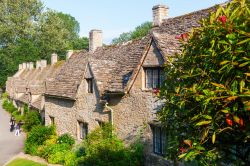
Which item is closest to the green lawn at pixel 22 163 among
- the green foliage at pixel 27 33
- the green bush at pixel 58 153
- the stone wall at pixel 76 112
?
the green bush at pixel 58 153

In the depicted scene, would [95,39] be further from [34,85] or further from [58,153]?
[34,85]

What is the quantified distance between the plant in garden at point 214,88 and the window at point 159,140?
8463 mm

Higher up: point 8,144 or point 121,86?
point 121,86

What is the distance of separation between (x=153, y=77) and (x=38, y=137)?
1276 cm

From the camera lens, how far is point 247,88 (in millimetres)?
5574

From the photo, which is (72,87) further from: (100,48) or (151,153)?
(151,153)

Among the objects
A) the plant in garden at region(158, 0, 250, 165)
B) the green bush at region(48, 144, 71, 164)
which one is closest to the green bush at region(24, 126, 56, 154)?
the green bush at region(48, 144, 71, 164)

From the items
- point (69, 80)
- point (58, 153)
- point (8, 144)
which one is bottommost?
point (8, 144)

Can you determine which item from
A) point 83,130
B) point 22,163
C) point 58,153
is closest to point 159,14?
point 83,130

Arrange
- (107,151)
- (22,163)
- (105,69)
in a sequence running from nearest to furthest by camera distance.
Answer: (107,151) → (105,69) → (22,163)

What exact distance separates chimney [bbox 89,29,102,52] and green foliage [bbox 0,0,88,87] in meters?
50.2

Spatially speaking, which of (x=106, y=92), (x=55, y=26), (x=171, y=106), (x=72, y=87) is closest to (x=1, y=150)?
(x=72, y=87)

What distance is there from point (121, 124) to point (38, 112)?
778 inches

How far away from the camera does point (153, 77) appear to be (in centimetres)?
1664
